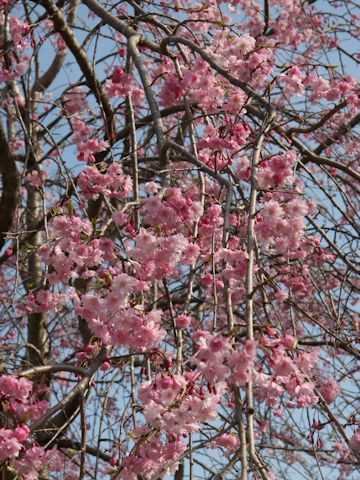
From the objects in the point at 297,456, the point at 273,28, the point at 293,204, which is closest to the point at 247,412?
the point at 293,204

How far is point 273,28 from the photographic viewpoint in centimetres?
650

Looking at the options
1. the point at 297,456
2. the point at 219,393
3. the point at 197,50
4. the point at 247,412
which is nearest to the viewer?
the point at 247,412

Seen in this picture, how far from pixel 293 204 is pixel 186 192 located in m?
0.55

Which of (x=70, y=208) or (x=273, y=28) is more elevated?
(x=273, y=28)

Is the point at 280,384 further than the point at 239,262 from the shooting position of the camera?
No

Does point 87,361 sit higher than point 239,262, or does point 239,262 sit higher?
point 239,262

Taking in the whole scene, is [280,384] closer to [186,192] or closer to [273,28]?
[186,192]

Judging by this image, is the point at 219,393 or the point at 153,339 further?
the point at 153,339

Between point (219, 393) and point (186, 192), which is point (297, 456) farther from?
point (219, 393)

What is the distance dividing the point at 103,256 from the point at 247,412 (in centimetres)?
118

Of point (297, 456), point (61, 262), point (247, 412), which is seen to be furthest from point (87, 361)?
point (297, 456)

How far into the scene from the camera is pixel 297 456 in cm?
567

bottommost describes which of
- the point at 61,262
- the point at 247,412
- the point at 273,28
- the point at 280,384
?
the point at 247,412

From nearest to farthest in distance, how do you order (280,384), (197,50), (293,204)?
(280,384), (293,204), (197,50)
